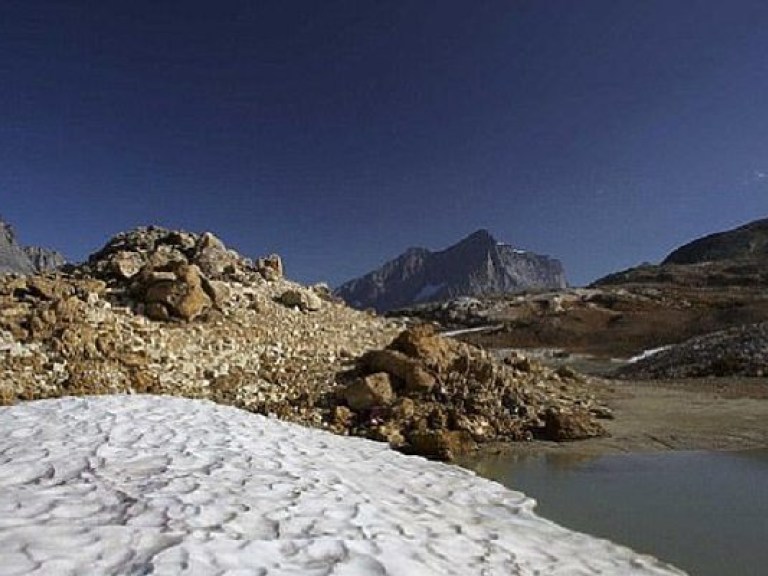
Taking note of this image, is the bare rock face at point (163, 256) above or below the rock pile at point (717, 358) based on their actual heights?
above

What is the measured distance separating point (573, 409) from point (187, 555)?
462 inches

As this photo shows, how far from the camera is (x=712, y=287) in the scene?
278ft

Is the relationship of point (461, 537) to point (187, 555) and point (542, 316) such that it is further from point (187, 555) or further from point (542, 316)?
point (542, 316)

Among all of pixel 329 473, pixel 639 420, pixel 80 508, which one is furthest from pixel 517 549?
pixel 639 420

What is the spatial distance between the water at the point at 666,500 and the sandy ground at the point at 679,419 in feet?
2.23

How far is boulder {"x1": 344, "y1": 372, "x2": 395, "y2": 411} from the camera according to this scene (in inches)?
516

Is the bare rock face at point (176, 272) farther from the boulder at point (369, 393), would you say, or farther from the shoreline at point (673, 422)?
the shoreline at point (673, 422)

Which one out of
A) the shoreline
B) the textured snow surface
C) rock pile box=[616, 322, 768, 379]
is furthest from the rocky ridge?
rock pile box=[616, 322, 768, 379]

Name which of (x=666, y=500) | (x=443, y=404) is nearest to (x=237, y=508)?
(x=666, y=500)

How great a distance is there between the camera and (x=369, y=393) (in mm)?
13148

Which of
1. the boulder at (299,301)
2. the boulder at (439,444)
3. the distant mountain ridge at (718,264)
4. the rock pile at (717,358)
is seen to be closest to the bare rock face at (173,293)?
the boulder at (299,301)

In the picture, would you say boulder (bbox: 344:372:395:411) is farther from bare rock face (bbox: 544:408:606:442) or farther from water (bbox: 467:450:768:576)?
bare rock face (bbox: 544:408:606:442)

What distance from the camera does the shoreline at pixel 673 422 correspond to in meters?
12.3

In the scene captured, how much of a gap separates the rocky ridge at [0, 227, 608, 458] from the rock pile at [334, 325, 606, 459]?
27 mm
